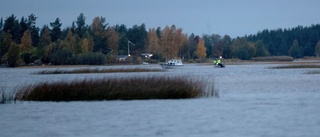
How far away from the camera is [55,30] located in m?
150

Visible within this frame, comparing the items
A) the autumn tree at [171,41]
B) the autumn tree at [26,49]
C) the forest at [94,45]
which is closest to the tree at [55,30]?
the forest at [94,45]

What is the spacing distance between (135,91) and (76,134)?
10.5 m

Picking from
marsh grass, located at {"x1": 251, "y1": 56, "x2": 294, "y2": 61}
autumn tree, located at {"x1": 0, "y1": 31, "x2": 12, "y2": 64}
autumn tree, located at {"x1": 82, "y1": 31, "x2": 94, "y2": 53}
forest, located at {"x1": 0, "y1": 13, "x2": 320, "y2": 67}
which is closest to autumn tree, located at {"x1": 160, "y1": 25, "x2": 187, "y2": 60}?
forest, located at {"x1": 0, "y1": 13, "x2": 320, "y2": 67}

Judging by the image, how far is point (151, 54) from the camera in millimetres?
154125

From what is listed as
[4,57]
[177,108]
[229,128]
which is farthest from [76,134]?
[4,57]

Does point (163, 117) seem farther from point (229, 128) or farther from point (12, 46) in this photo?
point (12, 46)

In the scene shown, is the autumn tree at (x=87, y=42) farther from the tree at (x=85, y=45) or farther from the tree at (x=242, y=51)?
the tree at (x=242, y=51)

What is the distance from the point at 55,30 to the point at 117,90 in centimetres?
11741

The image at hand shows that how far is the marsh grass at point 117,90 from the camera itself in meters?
34.2

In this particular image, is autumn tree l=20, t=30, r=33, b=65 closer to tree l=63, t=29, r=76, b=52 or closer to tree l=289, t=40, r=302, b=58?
tree l=63, t=29, r=76, b=52

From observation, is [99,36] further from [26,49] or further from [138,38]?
[26,49]

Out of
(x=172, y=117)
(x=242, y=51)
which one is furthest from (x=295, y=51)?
(x=172, y=117)

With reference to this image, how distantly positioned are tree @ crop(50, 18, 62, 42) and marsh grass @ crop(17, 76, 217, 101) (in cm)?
11459

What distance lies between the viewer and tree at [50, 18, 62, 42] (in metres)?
149
